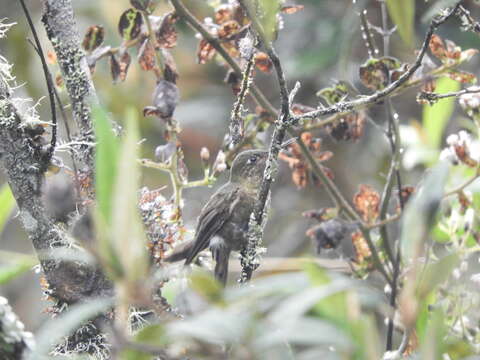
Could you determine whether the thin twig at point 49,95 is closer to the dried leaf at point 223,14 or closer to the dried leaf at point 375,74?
the dried leaf at point 223,14

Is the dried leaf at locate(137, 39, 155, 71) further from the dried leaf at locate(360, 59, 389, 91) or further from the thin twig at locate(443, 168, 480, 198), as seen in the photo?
the thin twig at locate(443, 168, 480, 198)

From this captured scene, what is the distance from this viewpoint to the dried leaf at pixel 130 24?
1.45 metres

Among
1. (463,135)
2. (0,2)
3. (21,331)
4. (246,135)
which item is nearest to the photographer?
(21,331)

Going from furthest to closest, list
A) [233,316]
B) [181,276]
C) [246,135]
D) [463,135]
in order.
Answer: [246,135]
[463,135]
[181,276]
[233,316]

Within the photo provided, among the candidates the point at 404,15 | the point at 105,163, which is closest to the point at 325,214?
the point at 404,15

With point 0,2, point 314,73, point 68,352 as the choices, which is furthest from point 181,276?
point 0,2

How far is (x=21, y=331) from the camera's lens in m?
0.86

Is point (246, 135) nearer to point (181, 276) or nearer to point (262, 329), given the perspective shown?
point (181, 276)

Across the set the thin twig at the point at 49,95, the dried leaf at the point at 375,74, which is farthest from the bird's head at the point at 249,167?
the thin twig at the point at 49,95

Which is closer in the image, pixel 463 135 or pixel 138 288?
pixel 138 288

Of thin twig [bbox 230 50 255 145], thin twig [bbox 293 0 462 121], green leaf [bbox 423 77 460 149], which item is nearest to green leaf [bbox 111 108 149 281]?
thin twig [bbox 293 0 462 121]

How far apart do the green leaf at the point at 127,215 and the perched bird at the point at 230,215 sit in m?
0.78

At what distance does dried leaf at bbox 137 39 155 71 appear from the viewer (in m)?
1.47

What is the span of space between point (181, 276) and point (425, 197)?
54cm
